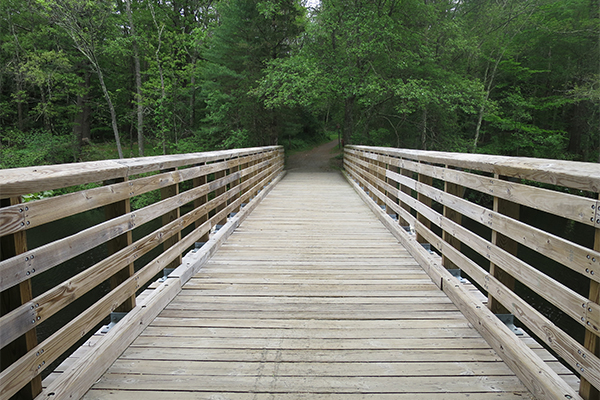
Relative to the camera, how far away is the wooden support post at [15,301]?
1528mm

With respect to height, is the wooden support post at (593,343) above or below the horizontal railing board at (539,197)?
below

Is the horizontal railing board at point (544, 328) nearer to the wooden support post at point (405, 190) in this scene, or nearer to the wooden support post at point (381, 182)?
the wooden support post at point (405, 190)

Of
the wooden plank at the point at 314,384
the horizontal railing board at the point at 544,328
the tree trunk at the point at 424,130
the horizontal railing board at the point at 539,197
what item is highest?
the tree trunk at the point at 424,130

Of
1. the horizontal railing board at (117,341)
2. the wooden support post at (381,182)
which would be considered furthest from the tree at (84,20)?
the horizontal railing board at (117,341)

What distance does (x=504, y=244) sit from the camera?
249 cm

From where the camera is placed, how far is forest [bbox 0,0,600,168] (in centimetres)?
1537

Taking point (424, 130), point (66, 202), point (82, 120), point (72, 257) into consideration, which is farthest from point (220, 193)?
point (82, 120)

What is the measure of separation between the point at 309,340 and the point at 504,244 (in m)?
1.41

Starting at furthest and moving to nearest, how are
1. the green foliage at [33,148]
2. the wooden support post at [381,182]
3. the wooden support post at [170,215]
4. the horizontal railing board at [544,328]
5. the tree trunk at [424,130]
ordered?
the green foliage at [33,148] < the tree trunk at [424,130] < the wooden support post at [381,182] < the wooden support post at [170,215] < the horizontal railing board at [544,328]

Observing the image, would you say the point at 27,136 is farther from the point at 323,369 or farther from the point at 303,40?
the point at 323,369

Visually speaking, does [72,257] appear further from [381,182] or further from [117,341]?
[381,182]

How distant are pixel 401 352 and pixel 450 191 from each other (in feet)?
5.24

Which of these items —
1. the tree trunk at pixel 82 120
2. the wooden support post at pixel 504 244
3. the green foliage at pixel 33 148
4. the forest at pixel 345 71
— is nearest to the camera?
the wooden support post at pixel 504 244

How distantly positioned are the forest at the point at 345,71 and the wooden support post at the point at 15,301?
13.7m
